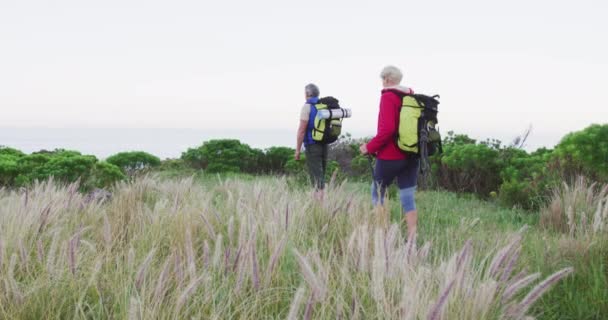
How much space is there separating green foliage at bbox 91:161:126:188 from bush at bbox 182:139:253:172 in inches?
245

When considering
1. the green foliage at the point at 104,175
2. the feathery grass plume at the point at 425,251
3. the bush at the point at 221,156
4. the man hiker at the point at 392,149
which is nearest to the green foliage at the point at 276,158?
the bush at the point at 221,156

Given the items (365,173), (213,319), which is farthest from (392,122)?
(365,173)

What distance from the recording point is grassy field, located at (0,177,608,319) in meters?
2.43

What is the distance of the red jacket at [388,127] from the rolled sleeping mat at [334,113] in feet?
9.86

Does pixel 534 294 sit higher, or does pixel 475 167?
pixel 534 294

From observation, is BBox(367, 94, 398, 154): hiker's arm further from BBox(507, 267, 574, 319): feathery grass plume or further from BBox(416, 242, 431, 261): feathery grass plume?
BBox(507, 267, 574, 319): feathery grass plume

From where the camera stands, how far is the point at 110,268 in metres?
3.52

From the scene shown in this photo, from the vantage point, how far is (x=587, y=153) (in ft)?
31.7

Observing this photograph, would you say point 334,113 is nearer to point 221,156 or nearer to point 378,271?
point 378,271

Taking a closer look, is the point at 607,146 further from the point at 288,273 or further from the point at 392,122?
the point at 288,273

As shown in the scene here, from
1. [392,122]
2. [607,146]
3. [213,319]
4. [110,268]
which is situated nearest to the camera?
[213,319]

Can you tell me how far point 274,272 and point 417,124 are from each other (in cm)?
320

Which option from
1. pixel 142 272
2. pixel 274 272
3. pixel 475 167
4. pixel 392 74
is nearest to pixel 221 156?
pixel 475 167

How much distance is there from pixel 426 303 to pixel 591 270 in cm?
257
